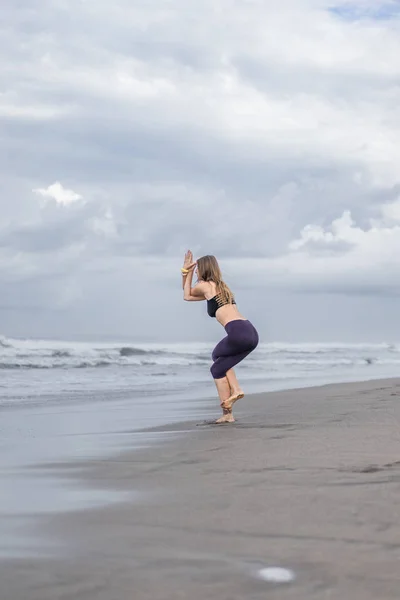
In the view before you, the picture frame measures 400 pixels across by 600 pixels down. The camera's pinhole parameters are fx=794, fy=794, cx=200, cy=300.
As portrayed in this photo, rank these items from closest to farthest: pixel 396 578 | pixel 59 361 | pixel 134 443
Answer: pixel 396 578 → pixel 134 443 → pixel 59 361

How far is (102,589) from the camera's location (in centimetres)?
253

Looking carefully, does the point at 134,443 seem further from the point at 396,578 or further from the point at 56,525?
the point at 396,578

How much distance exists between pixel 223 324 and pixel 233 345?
26 cm

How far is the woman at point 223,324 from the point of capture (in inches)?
325

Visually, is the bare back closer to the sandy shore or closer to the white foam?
the sandy shore

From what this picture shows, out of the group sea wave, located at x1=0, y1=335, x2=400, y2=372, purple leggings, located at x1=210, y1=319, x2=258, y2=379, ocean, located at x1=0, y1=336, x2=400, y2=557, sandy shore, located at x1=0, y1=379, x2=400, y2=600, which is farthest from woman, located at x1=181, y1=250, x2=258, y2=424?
sea wave, located at x1=0, y1=335, x2=400, y2=372

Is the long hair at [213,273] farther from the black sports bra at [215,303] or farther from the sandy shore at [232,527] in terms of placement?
the sandy shore at [232,527]

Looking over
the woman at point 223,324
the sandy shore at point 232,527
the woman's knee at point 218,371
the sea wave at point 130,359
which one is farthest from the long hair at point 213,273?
the sea wave at point 130,359

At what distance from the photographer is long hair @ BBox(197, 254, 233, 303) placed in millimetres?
8285

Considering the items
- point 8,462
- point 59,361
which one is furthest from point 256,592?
point 59,361

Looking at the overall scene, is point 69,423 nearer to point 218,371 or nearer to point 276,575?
point 218,371

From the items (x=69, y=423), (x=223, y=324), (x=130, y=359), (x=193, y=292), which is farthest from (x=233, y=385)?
(x=130, y=359)

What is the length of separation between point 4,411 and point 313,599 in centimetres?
815

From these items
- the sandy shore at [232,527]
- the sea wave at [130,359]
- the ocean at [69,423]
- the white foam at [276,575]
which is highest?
the sea wave at [130,359]
